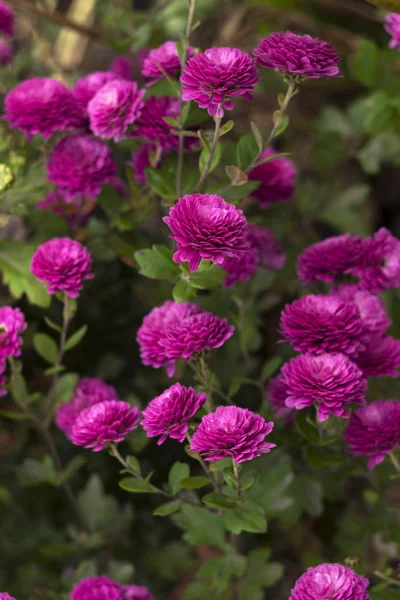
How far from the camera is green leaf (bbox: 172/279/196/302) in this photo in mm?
800

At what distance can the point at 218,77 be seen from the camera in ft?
2.34

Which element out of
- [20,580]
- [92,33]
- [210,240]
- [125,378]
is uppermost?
[210,240]

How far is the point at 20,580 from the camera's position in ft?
4.18

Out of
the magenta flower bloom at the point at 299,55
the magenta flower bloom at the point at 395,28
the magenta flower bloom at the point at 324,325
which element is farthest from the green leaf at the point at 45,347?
the magenta flower bloom at the point at 395,28

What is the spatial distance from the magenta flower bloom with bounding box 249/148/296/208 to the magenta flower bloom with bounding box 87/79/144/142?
0.63 ft

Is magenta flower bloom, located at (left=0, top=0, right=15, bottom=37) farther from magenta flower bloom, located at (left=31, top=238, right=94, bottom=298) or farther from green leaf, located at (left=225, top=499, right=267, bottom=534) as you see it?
green leaf, located at (left=225, top=499, right=267, bottom=534)

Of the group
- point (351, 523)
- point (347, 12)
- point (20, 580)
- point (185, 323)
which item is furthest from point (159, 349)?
point (347, 12)

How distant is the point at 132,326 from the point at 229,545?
1.81 feet

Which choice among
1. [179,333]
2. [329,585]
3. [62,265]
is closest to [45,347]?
[62,265]

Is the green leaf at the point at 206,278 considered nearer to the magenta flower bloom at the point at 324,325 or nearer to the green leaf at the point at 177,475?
the magenta flower bloom at the point at 324,325

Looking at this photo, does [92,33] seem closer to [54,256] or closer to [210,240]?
[54,256]

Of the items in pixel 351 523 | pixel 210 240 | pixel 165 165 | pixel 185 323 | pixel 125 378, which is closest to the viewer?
pixel 210 240

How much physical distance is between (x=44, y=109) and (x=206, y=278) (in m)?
0.30

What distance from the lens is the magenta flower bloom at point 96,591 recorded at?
812mm
